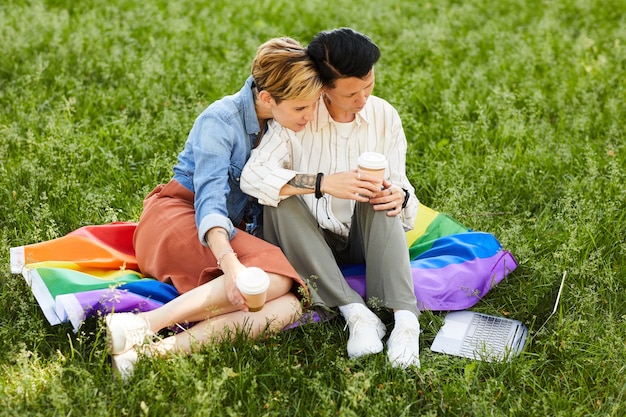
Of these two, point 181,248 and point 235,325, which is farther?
point 181,248

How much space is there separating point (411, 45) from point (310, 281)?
11.5ft

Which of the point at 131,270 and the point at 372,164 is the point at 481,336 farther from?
the point at 131,270

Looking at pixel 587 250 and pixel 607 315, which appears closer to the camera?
pixel 607 315

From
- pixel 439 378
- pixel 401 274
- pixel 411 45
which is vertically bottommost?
pixel 439 378

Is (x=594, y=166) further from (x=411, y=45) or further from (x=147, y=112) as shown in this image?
(x=147, y=112)

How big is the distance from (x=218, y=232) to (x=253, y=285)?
44cm

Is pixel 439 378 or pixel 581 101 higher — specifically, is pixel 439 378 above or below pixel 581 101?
below

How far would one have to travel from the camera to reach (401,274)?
3.59m

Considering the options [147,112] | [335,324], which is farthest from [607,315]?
[147,112]

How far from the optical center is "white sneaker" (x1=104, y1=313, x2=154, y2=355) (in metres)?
3.11

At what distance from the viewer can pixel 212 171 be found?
346 cm

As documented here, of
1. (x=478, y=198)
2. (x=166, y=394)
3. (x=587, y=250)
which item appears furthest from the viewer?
(x=478, y=198)

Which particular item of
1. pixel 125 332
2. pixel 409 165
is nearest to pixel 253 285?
pixel 125 332

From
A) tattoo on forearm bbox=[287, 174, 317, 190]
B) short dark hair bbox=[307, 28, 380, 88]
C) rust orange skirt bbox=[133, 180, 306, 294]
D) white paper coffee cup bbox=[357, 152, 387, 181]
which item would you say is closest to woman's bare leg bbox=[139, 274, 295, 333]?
rust orange skirt bbox=[133, 180, 306, 294]
